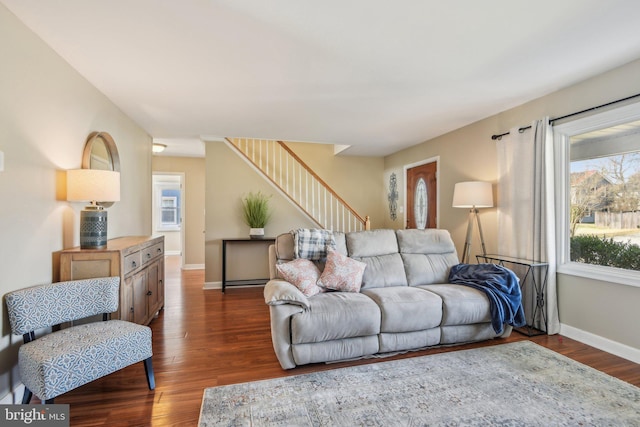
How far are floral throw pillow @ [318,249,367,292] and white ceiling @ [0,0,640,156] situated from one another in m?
1.64

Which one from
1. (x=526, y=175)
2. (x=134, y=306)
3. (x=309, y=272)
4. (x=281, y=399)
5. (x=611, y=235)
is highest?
(x=526, y=175)

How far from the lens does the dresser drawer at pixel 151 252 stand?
3041mm

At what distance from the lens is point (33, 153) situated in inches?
83.0

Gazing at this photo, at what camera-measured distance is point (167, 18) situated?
1.90 m

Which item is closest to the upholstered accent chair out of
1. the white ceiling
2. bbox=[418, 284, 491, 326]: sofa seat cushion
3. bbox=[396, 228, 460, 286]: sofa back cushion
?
the white ceiling

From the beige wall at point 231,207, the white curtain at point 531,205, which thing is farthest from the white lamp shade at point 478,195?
the beige wall at point 231,207

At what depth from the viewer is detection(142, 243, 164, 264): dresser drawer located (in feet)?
9.98

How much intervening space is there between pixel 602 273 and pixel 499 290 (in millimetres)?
867

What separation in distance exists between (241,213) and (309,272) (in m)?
2.80

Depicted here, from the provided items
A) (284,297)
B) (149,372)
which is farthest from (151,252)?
(284,297)

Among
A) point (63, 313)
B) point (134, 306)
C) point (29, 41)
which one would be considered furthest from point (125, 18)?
point (134, 306)

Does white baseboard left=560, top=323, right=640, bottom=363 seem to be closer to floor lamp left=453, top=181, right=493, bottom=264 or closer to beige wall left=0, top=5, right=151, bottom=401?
floor lamp left=453, top=181, right=493, bottom=264

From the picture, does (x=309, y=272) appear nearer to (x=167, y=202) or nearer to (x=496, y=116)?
(x=496, y=116)

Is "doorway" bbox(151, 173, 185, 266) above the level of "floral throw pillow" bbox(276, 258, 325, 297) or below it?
above
